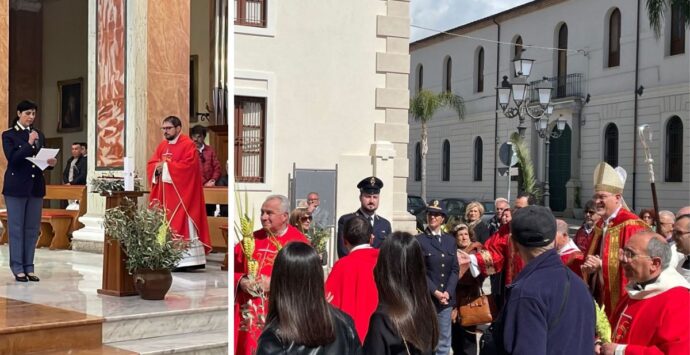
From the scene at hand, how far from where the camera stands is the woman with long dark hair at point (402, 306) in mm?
3307

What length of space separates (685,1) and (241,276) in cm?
255

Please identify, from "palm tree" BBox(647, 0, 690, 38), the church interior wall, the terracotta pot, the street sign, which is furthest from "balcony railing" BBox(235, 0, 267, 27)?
the church interior wall

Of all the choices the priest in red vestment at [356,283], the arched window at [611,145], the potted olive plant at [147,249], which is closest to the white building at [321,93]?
the priest in red vestment at [356,283]

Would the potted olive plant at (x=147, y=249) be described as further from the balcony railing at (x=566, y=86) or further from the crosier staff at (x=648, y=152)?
the crosier staff at (x=648, y=152)

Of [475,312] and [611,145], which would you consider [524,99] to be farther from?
[475,312]

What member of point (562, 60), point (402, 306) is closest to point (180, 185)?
point (562, 60)

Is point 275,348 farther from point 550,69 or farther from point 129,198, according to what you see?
point 129,198

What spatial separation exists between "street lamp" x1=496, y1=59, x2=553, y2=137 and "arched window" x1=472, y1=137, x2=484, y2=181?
0.24 meters

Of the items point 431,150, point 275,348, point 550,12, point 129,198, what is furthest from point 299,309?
point 129,198

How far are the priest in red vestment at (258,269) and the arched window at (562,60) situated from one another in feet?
5.90

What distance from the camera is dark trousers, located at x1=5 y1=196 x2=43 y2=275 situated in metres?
8.05

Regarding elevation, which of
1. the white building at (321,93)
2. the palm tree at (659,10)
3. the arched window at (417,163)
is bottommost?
the arched window at (417,163)

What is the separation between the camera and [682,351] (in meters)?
3.13

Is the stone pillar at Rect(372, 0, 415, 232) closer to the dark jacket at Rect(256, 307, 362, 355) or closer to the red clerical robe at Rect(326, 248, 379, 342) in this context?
the red clerical robe at Rect(326, 248, 379, 342)
